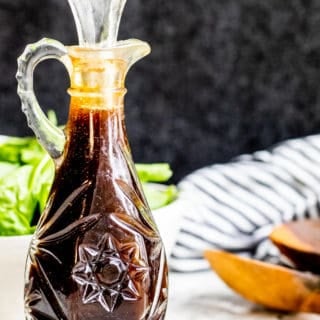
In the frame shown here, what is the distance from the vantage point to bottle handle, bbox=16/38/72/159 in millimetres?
609

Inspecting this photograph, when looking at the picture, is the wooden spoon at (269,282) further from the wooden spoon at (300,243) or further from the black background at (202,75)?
the black background at (202,75)

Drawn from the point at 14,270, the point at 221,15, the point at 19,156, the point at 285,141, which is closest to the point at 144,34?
the point at 221,15

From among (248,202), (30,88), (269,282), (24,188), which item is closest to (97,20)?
(30,88)

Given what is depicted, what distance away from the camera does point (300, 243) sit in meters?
0.88

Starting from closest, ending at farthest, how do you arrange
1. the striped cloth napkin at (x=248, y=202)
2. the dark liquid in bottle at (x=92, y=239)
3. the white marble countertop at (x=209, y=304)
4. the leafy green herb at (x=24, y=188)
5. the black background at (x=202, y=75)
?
the dark liquid in bottle at (x=92, y=239), the leafy green herb at (x=24, y=188), the white marble countertop at (x=209, y=304), the striped cloth napkin at (x=248, y=202), the black background at (x=202, y=75)

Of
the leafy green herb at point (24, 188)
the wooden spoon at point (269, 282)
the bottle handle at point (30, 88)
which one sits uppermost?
the bottle handle at point (30, 88)

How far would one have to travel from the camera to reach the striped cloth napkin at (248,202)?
1.02m

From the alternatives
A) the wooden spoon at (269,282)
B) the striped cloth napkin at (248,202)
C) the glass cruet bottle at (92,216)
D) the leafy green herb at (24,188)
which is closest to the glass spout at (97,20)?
the glass cruet bottle at (92,216)

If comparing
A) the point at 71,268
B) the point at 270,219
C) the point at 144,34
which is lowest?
the point at 270,219

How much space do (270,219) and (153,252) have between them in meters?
0.46

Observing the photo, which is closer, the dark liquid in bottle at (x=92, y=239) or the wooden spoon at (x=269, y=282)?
the dark liquid in bottle at (x=92, y=239)

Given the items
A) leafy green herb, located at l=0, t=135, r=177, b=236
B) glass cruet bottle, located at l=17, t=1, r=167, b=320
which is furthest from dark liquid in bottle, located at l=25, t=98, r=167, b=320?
leafy green herb, located at l=0, t=135, r=177, b=236

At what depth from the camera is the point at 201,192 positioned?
1080mm

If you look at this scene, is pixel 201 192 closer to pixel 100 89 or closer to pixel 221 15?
pixel 221 15
